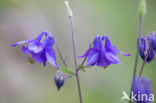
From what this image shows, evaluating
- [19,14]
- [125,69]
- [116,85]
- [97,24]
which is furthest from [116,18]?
[19,14]

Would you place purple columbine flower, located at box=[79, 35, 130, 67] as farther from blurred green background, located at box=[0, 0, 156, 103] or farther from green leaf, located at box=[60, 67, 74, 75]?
blurred green background, located at box=[0, 0, 156, 103]

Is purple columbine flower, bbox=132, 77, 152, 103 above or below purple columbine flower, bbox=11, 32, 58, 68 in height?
below

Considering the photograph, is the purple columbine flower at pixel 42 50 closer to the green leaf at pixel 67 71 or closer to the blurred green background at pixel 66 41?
the green leaf at pixel 67 71

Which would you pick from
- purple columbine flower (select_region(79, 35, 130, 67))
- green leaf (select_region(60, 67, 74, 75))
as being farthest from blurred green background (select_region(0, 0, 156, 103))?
green leaf (select_region(60, 67, 74, 75))

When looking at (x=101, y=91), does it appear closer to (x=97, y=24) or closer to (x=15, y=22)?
(x=97, y=24)

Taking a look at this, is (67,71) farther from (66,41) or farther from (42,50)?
(66,41)

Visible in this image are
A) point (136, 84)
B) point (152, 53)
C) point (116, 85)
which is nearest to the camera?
point (136, 84)

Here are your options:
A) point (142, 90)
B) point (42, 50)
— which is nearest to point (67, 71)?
point (42, 50)

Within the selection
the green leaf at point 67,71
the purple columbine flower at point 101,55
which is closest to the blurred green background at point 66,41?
the purple columbine flower at point 101,55
